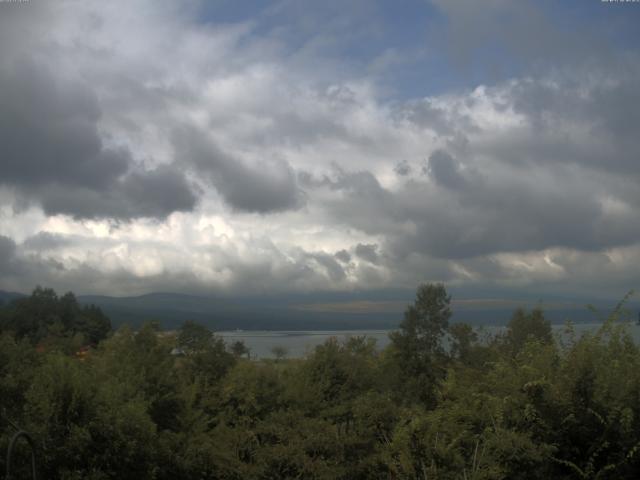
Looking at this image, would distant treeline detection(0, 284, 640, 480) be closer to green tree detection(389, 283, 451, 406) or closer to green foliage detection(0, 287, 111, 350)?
green tree detection(389, 283, 451, 406)

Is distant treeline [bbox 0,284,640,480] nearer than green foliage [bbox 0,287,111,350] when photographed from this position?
Yes

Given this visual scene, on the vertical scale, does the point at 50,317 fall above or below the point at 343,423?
above

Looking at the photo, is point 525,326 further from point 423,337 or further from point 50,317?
point 50,317

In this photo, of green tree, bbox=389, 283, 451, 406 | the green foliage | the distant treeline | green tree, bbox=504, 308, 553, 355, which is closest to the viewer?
the distant treeline

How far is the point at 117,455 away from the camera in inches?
506

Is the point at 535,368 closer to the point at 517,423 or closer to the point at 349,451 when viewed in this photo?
the point at 517,423

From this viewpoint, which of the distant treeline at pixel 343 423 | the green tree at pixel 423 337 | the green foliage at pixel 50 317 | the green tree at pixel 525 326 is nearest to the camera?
the distant treeline at pixel 343 423

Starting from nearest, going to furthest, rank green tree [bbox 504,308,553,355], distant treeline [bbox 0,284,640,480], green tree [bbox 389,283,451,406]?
distant treeline [bbox 0,284,640,480] < green tree [bbox 504,308,553,355] < green tree [bbox 389,283,451,406]

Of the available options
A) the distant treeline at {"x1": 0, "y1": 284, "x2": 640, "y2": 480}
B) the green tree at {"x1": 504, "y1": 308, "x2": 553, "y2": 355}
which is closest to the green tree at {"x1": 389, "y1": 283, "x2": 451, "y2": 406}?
the green tree at {"x1": 504, "y1": 308, "x2": 553, "y2": 355}

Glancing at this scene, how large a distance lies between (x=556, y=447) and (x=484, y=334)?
19892 millimetres

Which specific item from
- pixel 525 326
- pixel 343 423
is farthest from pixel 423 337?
pixel 343 423

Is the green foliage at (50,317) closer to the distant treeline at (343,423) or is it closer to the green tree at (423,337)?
the green tree at (423,337)

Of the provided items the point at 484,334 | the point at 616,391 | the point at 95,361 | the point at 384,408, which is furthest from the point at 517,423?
the point at 484,334

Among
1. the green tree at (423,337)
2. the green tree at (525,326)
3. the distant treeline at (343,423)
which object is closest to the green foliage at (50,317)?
the green tree at (423,337)
